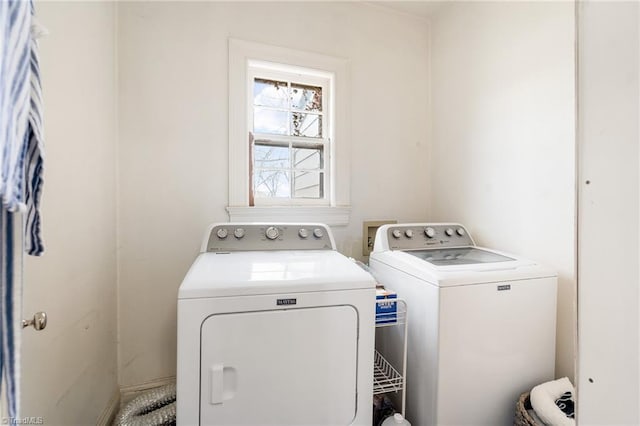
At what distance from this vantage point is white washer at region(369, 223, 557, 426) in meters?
1.26

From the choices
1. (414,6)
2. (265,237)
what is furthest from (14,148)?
(414,6)

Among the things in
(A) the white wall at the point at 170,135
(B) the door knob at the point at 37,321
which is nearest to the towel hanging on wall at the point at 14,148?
(B) the door knob at the point at 37,321

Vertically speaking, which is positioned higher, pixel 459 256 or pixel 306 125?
pixel 306 125

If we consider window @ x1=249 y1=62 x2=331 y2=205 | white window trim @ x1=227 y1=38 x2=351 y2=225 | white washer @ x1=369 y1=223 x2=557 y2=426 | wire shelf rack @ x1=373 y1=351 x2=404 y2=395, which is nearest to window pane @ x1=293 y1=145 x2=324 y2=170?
window @ x1=249 y1=62 x2=331 y2=205

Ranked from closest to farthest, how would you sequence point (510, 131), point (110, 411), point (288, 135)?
point (110, 411), point (510, 131), point (288, 135)

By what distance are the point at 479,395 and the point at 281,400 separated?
0.90 m

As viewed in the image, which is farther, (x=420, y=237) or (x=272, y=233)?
(x=420, y=237)

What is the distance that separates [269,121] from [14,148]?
1.70m

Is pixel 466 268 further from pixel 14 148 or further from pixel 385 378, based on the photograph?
pixel 14 148

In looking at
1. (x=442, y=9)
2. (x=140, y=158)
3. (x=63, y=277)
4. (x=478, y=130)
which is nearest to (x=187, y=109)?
(x=140, y=158)

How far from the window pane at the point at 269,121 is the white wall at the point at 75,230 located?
844 millimetres

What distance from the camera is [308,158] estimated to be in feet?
7.29

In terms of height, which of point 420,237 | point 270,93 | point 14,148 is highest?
point 270,93

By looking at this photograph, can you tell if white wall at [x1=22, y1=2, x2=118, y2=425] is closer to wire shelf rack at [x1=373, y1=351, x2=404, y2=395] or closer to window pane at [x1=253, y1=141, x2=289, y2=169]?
window pane at [x1=253, y1=141, x2=289, y2=169]
